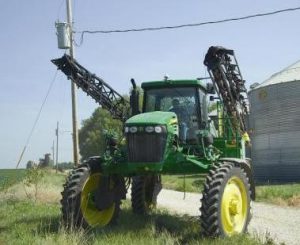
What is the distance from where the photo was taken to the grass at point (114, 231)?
8898 mm

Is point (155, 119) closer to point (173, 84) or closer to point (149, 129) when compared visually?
point (149, 129)

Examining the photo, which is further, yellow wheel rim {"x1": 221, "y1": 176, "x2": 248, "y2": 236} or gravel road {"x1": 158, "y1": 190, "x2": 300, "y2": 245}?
gravel road {"x1": 158, "y1": 190, "x2": 300, "y2": 245}

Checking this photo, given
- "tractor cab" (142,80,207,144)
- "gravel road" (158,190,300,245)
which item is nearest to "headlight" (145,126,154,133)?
"tractor cab" (142,80,207,144)

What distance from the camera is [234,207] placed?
9.93m

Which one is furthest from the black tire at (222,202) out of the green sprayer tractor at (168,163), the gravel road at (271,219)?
the gravel road at (271,219)

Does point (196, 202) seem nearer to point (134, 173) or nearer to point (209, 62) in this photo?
point (209, 62)

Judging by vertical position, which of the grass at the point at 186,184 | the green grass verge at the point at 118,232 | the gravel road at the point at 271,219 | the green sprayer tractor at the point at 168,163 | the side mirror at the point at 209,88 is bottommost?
the gravel road at the point at 271,219

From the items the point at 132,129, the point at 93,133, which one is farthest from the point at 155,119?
the point at 93,133

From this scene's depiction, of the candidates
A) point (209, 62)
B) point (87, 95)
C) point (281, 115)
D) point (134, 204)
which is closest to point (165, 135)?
point (134, 204)

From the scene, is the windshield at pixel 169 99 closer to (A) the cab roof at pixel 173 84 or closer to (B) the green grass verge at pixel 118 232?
(A) the cab roof at pixel 173 84

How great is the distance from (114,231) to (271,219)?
5329mm

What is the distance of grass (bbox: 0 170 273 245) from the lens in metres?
8.90

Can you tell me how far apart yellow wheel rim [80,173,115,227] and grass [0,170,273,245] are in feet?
1.04

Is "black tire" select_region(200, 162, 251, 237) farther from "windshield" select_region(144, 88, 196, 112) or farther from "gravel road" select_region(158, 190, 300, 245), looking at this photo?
"windshield" select_region(144, 88, 196, 112)
